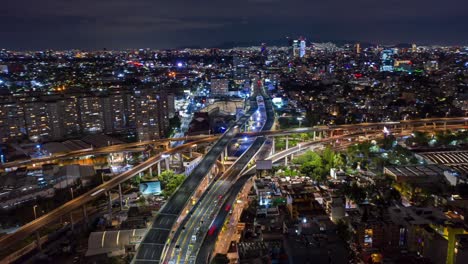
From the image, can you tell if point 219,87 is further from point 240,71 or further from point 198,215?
point 198,215

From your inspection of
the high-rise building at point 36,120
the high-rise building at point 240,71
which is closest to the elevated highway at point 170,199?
the high-rise building at point 36,120

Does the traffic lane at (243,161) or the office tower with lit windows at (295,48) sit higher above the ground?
the office tower with lit windows at (295,48)

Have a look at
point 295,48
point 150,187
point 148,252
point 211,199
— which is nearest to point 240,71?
point 295,48

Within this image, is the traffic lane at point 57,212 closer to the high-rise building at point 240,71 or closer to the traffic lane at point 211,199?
the traffic lane at point 211,199

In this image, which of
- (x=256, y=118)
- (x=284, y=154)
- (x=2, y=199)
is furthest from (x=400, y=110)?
(x=2, y=199)

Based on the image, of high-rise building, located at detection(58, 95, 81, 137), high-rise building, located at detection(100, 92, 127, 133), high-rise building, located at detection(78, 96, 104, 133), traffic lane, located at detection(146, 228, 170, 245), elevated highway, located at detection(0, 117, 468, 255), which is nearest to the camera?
traffic lane, located at detection(146, 228, 170, 245)

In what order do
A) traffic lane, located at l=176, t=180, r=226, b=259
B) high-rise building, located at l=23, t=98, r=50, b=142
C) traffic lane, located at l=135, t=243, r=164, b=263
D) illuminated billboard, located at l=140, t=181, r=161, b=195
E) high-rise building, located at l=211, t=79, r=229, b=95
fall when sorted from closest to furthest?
traffic lane, located at l=135, t=243, r=164, b=263 → traffic lane, located at l=176, t=180, r=226, b=259 → illuminated billboard, located at l=140, t=181, r=161, b=195 → high-rise building, located at l=23, t=98, r=50, b=142 → high-rise building, located at l=211, t=79, r=229, b=95

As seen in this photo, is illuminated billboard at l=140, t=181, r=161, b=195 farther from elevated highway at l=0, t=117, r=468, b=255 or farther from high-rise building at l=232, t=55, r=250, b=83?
high-rise building at l=232, t=55, r=250, b=83

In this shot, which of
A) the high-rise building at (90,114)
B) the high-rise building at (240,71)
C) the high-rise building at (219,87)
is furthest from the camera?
the high-rise building at (240,71)

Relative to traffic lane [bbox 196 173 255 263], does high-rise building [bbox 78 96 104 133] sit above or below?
above

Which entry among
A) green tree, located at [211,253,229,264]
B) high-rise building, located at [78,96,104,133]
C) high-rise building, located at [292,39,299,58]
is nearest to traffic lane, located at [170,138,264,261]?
green tree, located at [211,253,229,264]
